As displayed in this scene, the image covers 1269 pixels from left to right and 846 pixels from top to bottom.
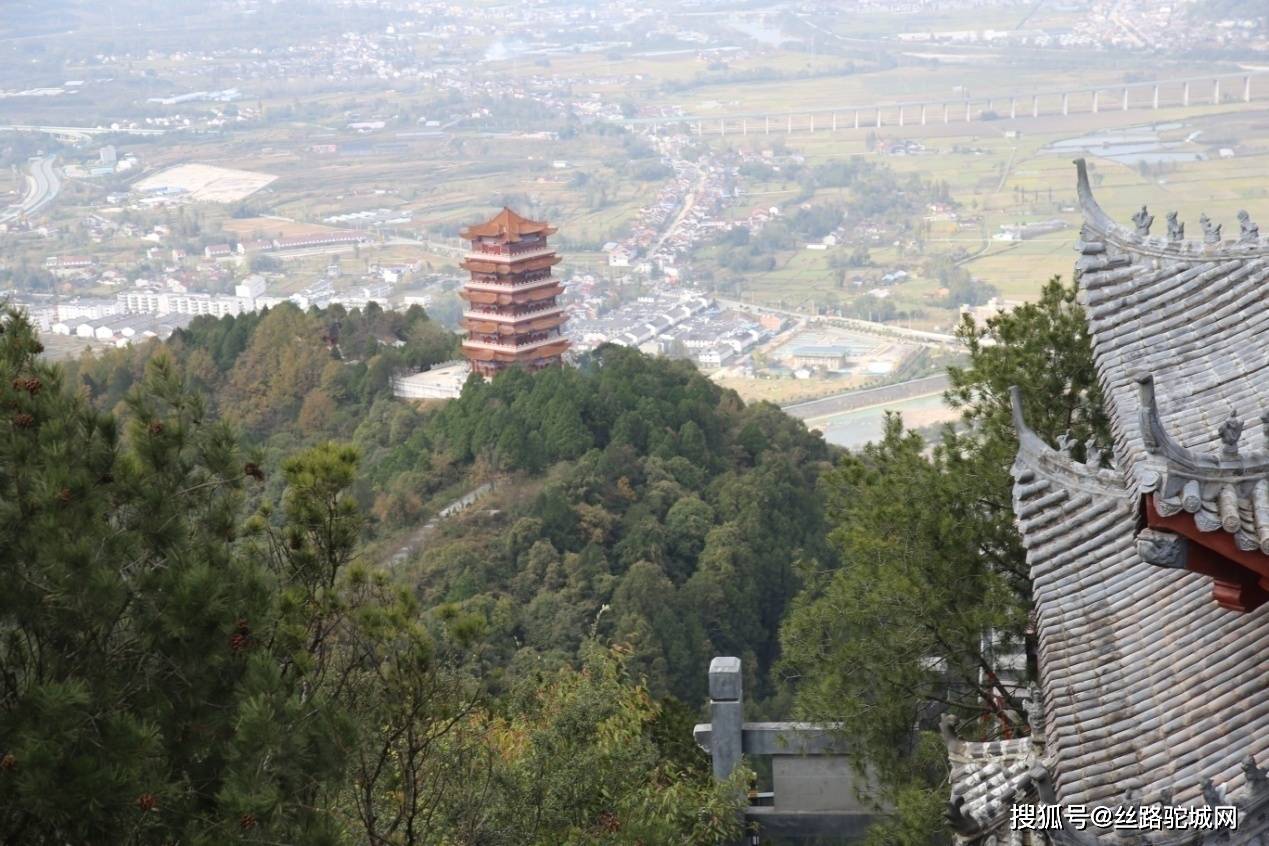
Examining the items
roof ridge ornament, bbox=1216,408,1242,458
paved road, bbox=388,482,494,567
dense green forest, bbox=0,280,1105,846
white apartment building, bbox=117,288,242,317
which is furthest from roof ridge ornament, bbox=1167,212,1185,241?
white apartment building, bbox=117,288,242,317

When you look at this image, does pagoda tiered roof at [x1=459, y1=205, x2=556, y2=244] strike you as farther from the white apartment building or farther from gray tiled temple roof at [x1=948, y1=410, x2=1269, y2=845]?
the white apartment building

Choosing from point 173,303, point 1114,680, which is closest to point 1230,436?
point 1114,680

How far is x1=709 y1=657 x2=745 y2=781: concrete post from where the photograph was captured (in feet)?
27.9

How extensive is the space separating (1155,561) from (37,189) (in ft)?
291

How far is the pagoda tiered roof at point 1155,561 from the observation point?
11.0 feet

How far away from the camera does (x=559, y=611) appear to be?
23562mm

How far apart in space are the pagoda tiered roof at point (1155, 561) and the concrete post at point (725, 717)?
332cm

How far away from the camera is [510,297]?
33.7m

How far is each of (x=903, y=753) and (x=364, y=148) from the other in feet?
290

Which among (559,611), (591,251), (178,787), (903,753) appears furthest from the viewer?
(591,251)

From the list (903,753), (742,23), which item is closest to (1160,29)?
(742,23)

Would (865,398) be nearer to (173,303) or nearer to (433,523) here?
(433,523)

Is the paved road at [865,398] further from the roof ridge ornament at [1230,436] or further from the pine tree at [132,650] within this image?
the roof ridge ornament at [1230,436]

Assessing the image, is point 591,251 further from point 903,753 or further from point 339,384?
point 903,753
